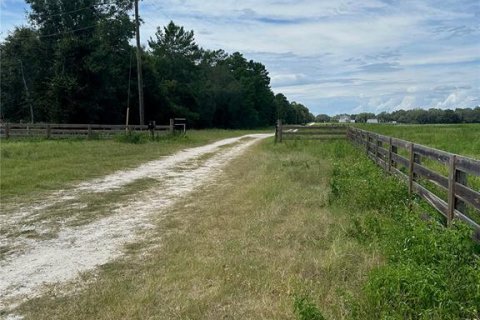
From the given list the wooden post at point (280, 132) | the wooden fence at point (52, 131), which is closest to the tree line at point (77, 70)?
the wooden fence at point (52, 131)

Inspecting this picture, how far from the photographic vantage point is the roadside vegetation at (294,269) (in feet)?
11.8

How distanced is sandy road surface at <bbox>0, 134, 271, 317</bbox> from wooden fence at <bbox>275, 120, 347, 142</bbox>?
44.1 ft

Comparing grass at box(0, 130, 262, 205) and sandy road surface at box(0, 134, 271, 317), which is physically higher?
grass at box(0, 130, 262, 205)

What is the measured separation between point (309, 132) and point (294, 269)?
66.6ft

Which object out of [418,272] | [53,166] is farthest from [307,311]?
[53,166]

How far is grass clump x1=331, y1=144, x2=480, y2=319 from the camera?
11.2 feet

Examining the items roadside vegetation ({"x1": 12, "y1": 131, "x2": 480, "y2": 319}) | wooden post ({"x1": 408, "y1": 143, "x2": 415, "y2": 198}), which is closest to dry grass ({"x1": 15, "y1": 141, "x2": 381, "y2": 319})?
roadside vegetation ({"x1": 12, "y1": 131, "x2": 480, "y2": 319})

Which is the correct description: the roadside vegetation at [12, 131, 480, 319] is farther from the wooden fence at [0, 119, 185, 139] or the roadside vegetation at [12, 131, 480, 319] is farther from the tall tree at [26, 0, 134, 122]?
the tall tree at [26, 0, 134, 122]

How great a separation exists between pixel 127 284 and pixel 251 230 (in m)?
2.29

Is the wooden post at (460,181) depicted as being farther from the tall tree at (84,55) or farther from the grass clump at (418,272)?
the tall tree at (84,55)

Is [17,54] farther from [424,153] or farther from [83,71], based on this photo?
[424,153]

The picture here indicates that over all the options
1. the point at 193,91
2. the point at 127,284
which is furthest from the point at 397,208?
the point at 193,91

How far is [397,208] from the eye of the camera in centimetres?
659

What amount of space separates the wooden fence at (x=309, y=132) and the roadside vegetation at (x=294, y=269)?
54.6 feet
